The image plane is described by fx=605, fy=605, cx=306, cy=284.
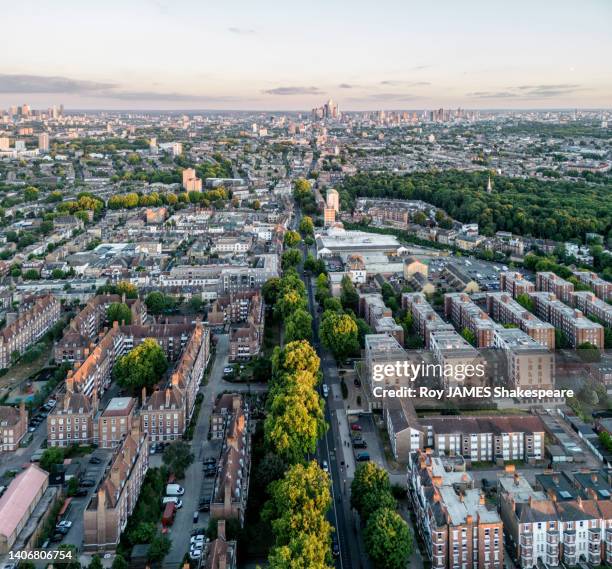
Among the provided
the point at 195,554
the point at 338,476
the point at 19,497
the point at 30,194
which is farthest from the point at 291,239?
the point at 195,554

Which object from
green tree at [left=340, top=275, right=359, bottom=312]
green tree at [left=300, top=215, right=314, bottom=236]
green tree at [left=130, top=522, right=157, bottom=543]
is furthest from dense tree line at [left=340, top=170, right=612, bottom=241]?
green tree at [left=130, top=522, right=157, bottom=543]

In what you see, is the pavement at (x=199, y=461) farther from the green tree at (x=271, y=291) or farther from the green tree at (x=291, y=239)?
the green tree at (x=291, y=239)

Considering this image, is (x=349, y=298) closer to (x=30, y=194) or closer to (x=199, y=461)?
(x=199, y=461)

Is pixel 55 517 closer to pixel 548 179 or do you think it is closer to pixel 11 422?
pixel 11 422

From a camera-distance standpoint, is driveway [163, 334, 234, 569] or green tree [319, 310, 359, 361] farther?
green tree [319, 310, 359, 361]

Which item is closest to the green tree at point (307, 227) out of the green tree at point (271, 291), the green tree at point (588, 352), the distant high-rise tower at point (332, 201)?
the distant high-rise tower at point (332, 201)

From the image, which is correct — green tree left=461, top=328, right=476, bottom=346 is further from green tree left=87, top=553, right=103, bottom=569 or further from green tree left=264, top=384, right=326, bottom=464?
green tree left=87, top=553, right=103, bottom=569
